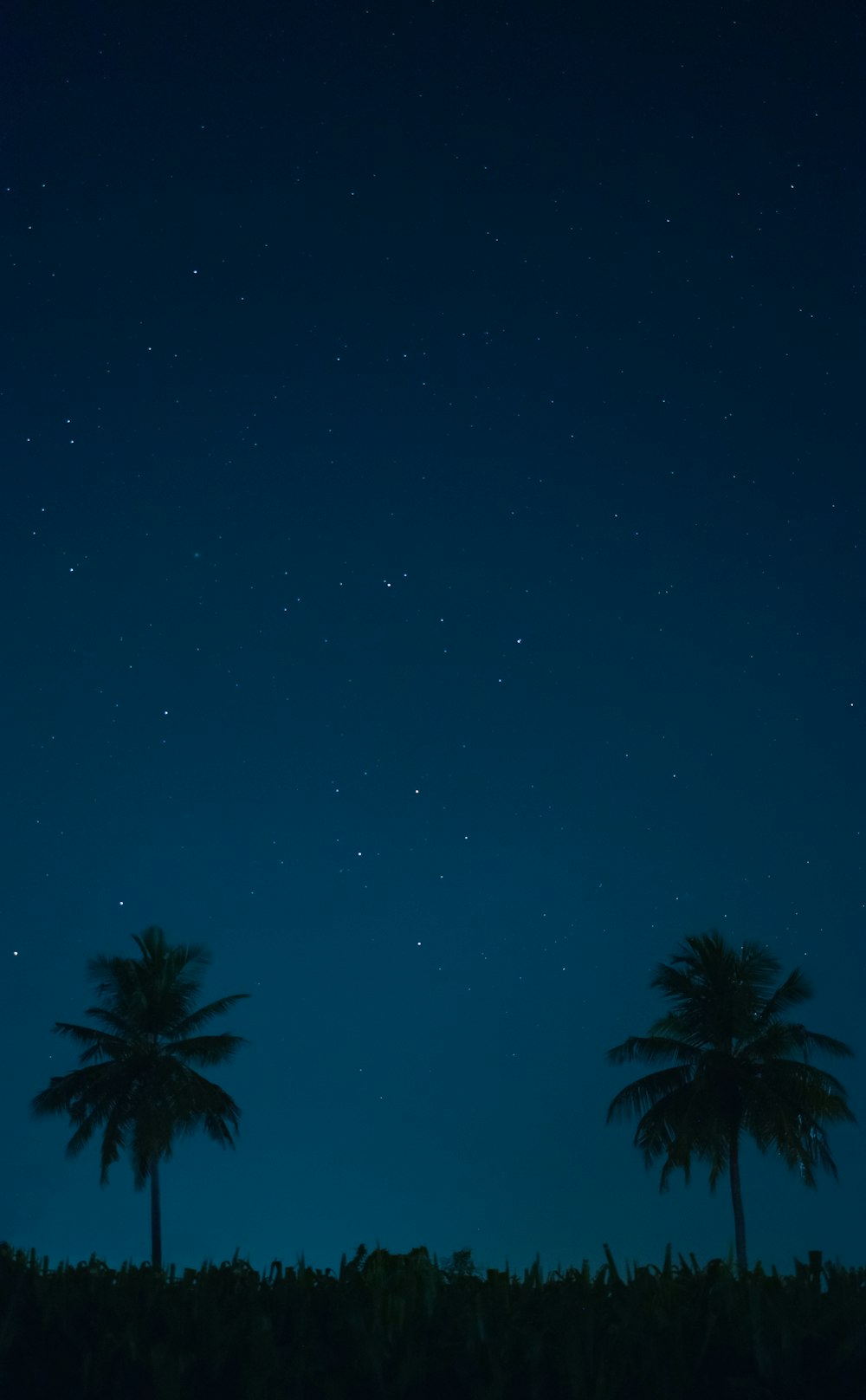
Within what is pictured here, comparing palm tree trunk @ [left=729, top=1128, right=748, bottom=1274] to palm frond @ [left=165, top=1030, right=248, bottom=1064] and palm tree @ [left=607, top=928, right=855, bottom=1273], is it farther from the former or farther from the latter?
palm frond @ [left=165, top=1030, right=248, bottom=1064]

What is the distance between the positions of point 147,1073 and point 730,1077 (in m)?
13.8

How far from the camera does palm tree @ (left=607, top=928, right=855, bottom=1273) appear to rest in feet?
88.1

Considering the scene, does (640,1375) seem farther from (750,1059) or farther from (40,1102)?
(40,1102)

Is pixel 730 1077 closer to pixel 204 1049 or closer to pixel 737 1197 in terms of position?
pixel 737 1197

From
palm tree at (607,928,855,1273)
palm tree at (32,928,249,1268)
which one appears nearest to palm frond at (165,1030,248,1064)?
palm tree at (32,928,249,1268)

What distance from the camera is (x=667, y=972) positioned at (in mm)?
29266

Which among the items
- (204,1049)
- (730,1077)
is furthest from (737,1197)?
(204,1049)

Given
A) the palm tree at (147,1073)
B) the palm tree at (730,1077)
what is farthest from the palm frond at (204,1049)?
the palm tree at (730,1077)

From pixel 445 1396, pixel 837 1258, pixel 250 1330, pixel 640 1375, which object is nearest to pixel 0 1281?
pixel 250 1330

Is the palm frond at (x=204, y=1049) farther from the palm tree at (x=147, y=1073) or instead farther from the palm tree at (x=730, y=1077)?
the palm tree at (x=730, y=1077)

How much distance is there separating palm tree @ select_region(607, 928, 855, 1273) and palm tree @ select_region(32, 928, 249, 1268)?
9.88 meters

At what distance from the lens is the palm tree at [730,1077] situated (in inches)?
1057

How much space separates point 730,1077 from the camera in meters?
27.6

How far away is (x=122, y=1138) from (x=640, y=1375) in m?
29.2
